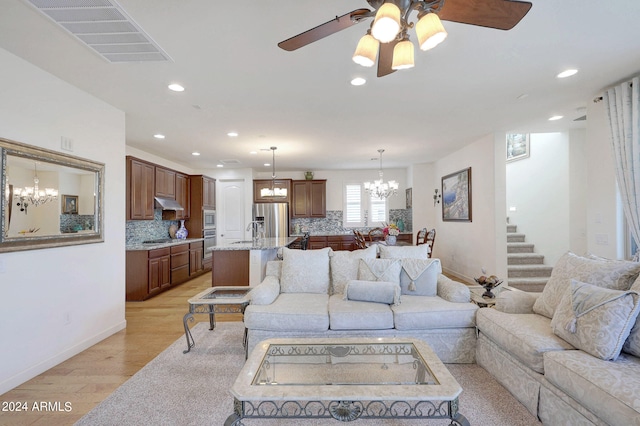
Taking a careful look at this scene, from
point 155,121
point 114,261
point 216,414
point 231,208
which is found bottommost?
point 216,414

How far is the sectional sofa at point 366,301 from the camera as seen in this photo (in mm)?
2707

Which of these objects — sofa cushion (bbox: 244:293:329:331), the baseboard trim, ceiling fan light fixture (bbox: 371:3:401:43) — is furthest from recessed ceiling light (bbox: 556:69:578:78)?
the baseboard trim

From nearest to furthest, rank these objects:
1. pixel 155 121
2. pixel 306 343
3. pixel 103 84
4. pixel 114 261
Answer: pixel 306 343, pixel 103 84, pixel 114 261, pixel 155 121

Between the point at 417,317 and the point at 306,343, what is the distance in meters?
1.11

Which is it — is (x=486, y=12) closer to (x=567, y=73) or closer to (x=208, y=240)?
(x=567, y=73)

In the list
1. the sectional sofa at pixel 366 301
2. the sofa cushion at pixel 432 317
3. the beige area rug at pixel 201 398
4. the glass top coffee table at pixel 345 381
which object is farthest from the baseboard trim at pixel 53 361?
the sofa cushion at pixel 432 317

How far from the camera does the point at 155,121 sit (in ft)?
13.6

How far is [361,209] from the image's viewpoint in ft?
28.1

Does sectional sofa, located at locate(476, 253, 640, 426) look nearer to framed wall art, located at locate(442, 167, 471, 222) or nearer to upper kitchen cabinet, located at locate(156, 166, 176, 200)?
framed wall art, located at locate(442, 167, 471, 222)

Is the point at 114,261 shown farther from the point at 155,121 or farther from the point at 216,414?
the point at 216,414

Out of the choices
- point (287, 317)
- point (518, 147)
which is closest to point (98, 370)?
point (287, 317)

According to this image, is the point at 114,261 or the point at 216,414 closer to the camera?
the point at 216,414

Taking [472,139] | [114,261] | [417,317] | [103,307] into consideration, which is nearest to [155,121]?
[114,261]

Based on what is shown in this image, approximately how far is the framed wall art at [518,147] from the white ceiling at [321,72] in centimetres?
149
